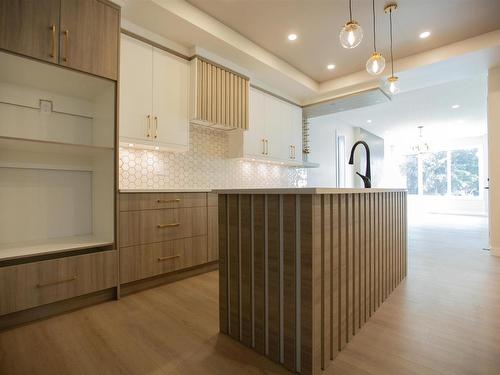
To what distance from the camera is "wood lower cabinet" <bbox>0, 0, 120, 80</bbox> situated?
1.68 meters

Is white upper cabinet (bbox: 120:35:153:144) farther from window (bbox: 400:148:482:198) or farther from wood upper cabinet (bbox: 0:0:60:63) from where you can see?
window (bbox: 400:148:482:198)

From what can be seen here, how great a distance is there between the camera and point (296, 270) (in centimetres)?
124

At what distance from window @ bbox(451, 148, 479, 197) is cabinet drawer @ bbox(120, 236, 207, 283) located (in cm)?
1142

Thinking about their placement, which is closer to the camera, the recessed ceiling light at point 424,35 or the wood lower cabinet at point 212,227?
the wood lower cabinet at point 212,227

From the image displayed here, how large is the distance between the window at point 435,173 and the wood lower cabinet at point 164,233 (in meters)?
11.2

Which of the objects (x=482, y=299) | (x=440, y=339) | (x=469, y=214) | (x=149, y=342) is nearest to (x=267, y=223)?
(x=149, y=342)

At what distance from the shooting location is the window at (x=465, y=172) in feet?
32.3

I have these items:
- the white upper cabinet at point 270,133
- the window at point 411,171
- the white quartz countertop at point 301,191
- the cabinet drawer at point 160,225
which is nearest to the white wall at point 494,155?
the white upper cabinet at point 270,133

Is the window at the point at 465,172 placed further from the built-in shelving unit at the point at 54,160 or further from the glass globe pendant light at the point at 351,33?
the built-in shelving unit at the point at 54,160

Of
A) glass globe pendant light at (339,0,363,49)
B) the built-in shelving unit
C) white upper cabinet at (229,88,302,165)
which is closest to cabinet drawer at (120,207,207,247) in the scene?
the built-in shelving unit

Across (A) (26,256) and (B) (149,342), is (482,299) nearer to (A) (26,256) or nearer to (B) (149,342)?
(B) (149,342)

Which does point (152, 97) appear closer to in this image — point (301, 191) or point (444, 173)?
point (301, 191)

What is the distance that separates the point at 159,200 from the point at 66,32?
143 centimetres

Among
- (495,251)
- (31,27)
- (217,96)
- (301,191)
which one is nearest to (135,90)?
(31,27)
